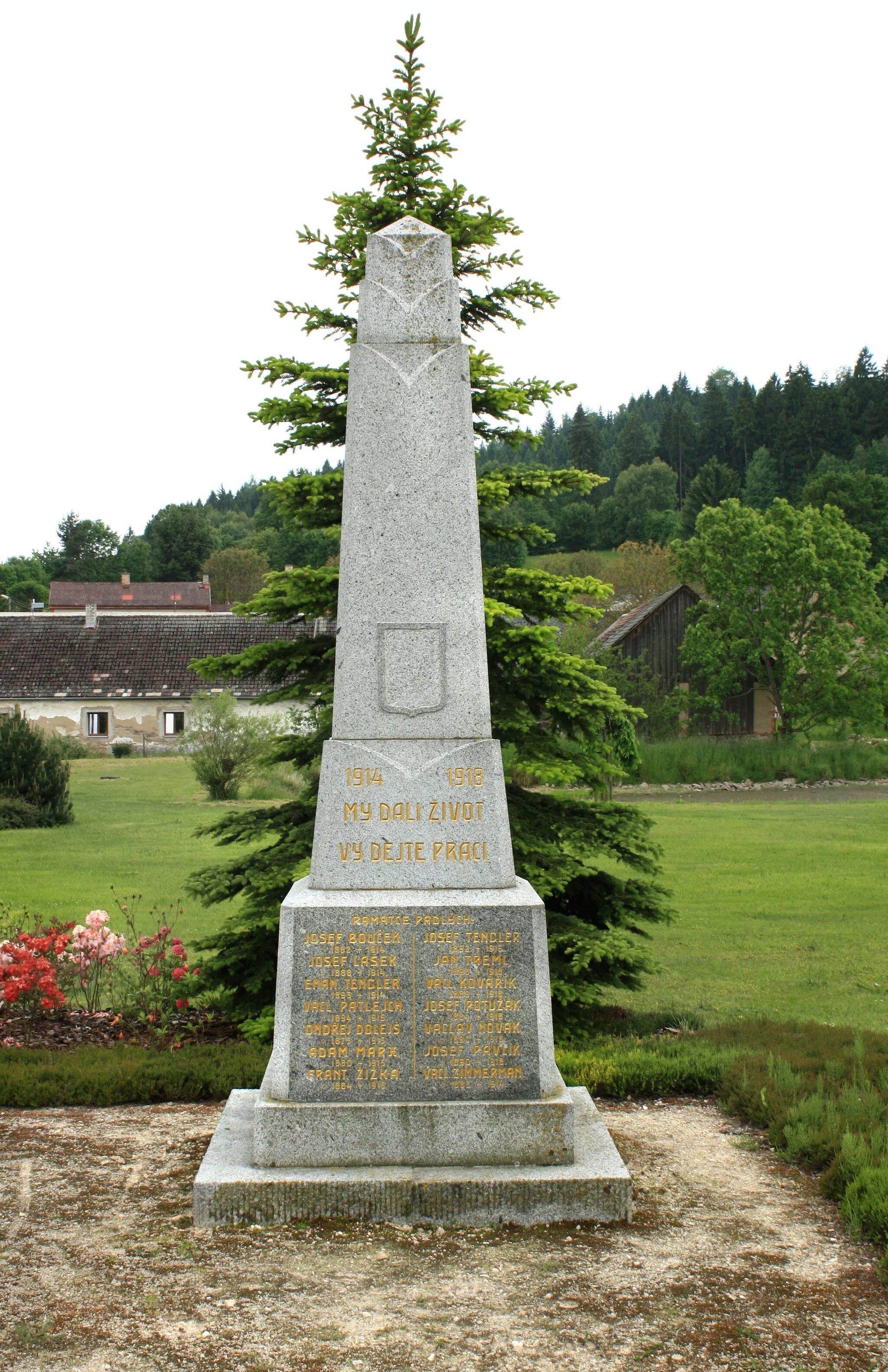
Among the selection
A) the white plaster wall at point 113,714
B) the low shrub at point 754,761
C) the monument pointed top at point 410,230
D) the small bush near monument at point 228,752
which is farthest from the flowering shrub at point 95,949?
the white plaster wall at point 113,714

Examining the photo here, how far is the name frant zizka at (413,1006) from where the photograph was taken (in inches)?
192

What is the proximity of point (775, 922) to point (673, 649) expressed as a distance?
24807 mm

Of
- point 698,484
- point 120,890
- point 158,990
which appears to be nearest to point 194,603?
point 698,484

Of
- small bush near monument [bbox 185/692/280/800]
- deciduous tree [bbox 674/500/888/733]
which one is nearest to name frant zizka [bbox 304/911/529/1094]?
small bush near monument [bbox 185/692/280/800]

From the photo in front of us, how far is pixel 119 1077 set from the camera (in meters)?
6.43

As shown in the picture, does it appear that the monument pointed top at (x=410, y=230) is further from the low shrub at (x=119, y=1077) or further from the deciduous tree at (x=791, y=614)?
the deciduous tree at (x=791, y=614)

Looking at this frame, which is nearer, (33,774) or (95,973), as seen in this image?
(95,973)

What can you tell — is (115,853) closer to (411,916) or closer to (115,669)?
(411,916)

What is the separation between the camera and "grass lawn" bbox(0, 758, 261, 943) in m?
13.7

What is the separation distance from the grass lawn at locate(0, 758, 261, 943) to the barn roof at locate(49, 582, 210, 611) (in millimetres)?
51320

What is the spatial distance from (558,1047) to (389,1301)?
3553 millimetres

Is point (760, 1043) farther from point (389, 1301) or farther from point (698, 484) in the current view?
point (698, 484)

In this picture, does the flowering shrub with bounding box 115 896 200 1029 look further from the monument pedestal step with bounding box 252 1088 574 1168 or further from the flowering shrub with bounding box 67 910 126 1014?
the monument pedestal step with bounding box 252 1088 574 1168

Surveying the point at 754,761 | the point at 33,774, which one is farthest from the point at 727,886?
the point at 754,761
